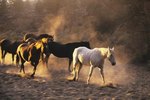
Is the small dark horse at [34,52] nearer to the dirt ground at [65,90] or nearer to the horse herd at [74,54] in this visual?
the horse herd at [74,54]

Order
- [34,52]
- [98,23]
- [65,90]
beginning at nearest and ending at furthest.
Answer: [65,90]
[34,52]
[98,23]

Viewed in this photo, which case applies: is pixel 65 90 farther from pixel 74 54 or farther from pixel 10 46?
pixel 10 46

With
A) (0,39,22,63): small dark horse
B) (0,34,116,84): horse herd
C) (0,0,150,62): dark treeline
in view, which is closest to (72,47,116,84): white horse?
(0,34,116,84): horse herd

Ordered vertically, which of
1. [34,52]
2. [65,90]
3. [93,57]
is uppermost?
[34,52]

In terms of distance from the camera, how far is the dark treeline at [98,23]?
25828 mm

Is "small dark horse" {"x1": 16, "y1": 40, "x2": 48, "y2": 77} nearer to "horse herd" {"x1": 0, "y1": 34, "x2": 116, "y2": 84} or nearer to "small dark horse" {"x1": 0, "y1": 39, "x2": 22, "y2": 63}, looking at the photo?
"horse herd" {"x1": 0, "y1": 34, "x2": 116, "y2": 84}

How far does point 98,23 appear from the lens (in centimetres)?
3067

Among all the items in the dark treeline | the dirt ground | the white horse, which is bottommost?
the dirt ground

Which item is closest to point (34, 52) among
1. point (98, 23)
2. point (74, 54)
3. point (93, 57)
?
point (74, 54)

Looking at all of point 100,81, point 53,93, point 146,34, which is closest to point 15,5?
point 146,34

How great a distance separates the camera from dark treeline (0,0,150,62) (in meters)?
25.8

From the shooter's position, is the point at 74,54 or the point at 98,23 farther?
the point at 98,23

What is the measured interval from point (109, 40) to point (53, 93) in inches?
629

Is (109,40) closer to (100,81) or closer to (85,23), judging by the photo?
(85,23)
